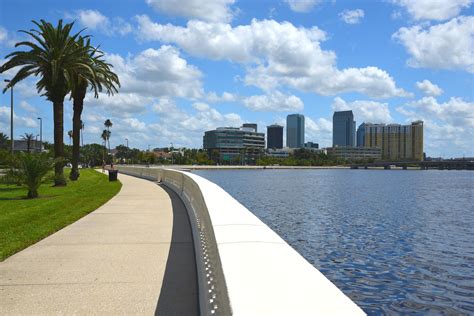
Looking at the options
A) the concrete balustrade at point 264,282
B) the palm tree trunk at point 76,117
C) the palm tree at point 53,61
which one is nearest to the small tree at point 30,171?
the palm tree at point 53,61

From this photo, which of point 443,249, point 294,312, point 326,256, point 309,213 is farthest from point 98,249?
point 309,213

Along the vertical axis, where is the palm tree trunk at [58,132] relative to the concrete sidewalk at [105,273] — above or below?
above

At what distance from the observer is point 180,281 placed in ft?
22.1

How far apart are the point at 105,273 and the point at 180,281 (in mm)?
1228

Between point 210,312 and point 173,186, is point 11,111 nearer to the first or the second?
point 173,186

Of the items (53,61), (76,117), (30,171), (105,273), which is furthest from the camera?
(76,117)

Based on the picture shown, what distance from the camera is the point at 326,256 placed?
1186cm

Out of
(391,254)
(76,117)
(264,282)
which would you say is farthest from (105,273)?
(76,117)

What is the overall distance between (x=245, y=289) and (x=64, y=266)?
520cm

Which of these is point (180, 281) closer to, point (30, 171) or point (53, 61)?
point (30, 171)

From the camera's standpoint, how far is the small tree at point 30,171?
21844 millimetres

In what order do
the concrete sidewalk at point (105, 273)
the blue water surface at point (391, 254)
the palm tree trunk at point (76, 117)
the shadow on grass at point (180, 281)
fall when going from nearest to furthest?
the shadow on grass at point (180, 281) < the concrete sidewalk at point (105, 273) < the blue water surface at point (391, 254) < the palm tree trunk at point (76, 117)

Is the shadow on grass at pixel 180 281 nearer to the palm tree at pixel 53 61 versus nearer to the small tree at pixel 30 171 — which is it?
the small tree at pixel 30 171

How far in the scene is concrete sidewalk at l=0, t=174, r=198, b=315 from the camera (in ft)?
18.6
